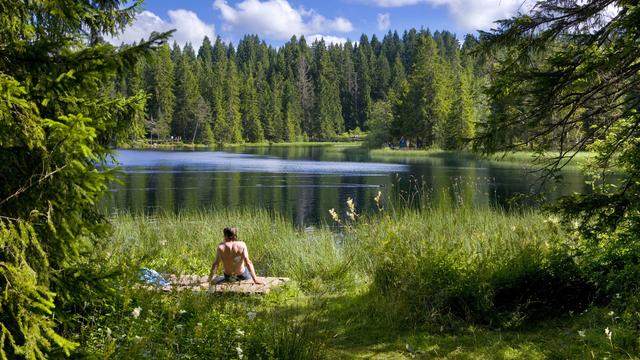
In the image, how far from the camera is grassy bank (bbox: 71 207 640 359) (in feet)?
13.0

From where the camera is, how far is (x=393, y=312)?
18.3 ft

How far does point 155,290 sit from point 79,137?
291cm

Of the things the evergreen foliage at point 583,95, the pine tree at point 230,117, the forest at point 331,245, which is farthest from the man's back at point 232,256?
the pine tree at point 230,117

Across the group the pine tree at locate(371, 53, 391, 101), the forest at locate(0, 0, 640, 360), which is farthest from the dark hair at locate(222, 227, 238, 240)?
the pine tree at locate(371, 53, 391, 101)

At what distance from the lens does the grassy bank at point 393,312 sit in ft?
13.0

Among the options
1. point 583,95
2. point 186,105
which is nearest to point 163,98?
point 186,105

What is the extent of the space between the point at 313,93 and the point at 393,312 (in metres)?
112

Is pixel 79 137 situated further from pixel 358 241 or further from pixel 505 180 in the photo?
pixel 505 180

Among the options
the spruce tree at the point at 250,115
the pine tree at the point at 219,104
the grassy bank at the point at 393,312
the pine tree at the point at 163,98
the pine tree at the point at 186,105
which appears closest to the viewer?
the grassy bank at the point at 393,312

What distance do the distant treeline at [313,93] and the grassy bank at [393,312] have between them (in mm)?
25750

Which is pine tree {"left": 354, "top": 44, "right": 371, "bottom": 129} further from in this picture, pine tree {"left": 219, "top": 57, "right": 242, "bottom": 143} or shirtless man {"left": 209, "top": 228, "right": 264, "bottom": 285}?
Answer: shirtless man {"left": 209, "top": 228, "right": 264, "bottom": 285}

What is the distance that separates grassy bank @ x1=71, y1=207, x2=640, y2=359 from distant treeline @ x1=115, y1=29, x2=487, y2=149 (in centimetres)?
2575

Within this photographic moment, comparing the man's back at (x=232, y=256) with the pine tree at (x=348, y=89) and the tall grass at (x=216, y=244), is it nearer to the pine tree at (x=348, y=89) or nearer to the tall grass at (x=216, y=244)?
the tall grass at (x=216, y=244)

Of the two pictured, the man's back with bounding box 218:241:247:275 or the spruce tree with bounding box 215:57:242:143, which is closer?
the man's back with bounding box 218:241:247:275
